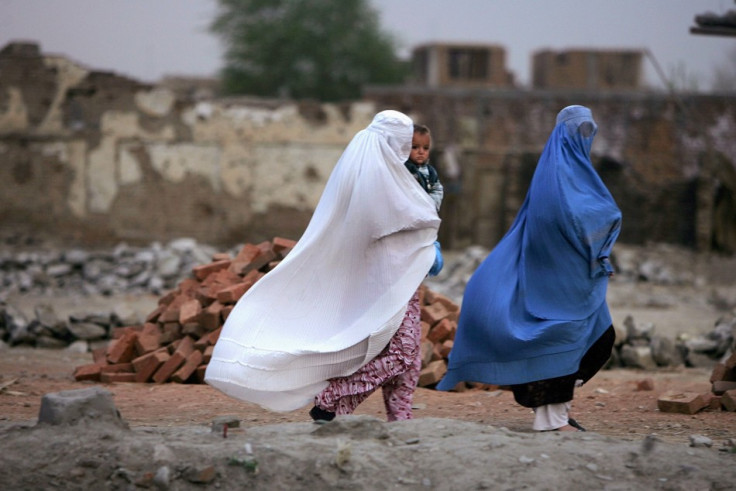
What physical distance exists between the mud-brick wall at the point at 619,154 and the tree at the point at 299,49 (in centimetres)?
1184

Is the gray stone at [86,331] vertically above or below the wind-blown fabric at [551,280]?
below

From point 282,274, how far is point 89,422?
117 centimetres

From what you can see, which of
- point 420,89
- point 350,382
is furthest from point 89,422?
point 420,89

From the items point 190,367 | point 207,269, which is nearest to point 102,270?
point 207,269

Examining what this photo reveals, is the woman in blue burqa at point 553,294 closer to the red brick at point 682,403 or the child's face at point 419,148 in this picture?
the child's face at point 419,148

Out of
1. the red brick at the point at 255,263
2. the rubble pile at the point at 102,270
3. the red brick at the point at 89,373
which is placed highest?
the red brick at the point at 255,263

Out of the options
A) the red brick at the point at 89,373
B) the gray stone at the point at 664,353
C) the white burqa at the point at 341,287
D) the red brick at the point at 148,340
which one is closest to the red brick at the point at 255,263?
the red brick at the point at 148,340

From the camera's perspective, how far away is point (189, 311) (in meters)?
6.86

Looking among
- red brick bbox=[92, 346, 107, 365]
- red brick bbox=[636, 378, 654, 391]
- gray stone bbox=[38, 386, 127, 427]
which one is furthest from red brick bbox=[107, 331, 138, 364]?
red brick bbox=[636, 378, 654, 391]

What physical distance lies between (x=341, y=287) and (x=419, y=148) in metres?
0.77

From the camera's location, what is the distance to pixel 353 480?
12.6 ft

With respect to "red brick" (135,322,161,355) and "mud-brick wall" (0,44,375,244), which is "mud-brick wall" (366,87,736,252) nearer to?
"mud-brick wall" (0,44,375,244)

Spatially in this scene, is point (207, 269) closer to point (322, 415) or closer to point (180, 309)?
point (180, 309)

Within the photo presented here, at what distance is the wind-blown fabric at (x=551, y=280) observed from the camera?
4.73 m
